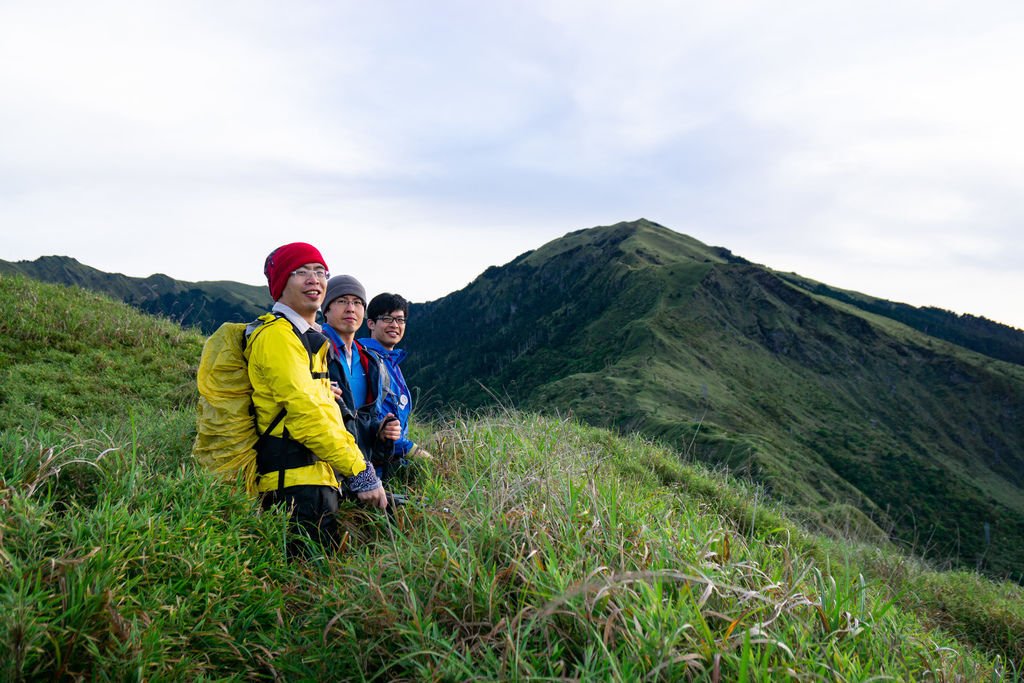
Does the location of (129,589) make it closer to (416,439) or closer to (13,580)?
(13,580)

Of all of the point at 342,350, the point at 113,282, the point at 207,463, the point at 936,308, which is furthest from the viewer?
the point at 936,308

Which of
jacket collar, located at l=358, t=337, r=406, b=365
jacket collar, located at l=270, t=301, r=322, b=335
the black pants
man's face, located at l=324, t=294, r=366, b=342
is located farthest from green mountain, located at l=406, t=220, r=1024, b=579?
jacket collar, located at l=270, t=301, r=322, b=335

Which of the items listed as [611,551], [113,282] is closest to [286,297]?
[611,551]

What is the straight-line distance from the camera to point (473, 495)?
3135 millimetres

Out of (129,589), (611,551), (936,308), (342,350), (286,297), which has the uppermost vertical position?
(936,308)

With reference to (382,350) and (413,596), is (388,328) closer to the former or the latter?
(382,350)

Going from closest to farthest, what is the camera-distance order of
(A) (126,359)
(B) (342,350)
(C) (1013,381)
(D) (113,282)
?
(B) (342,350) → (A) (126,359) → (C) (1013,381) → (D) (113,282)

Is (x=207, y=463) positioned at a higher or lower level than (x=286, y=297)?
lower

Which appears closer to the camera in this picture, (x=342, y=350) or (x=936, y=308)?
(x=342, y=350)

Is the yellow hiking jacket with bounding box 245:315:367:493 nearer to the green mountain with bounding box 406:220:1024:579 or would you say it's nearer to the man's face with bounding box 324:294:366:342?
the man's face with bounding box 324:294:366:342

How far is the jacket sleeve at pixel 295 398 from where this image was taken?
2.91m

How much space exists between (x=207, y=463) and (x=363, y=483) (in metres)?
0.85

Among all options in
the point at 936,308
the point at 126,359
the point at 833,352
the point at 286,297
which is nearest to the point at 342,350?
the point at 286,297

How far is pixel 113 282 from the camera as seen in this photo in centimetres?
16475
